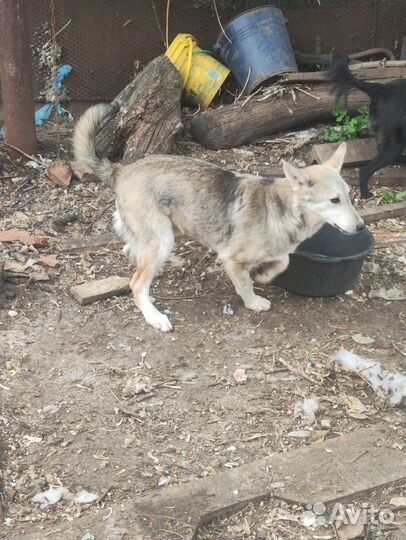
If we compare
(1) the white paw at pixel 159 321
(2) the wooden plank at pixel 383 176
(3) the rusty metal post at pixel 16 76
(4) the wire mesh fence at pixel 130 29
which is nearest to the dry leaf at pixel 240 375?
(1) the white paw at pixel 159 321

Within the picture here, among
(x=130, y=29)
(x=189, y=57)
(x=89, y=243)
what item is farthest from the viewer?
(x=130, y=29)

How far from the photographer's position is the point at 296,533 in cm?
341

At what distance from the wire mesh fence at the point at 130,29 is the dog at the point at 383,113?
2108 mm

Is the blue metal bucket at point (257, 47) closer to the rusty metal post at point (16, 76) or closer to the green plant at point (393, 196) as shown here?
the green plant at point (393, 196)

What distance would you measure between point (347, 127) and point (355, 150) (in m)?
0.39

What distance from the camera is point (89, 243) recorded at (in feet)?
19.8

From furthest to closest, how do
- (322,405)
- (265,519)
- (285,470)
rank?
(322,405) < (285,470) < (265,519)

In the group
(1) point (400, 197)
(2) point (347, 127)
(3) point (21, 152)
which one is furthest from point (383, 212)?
(3) point (21, 152)

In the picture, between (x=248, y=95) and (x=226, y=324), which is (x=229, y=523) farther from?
(x=248, y=95)

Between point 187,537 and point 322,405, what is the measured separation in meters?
1.41

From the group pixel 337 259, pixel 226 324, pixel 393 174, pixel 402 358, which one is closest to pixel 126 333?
pixel 226 324

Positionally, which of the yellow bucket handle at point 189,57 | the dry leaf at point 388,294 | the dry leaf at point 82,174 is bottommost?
the dry leaf at point 388,294

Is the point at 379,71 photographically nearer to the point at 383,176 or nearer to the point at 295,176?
the point at 383,176

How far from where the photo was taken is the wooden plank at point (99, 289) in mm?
5273
